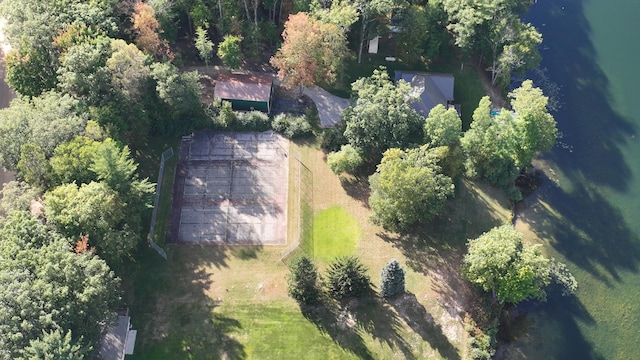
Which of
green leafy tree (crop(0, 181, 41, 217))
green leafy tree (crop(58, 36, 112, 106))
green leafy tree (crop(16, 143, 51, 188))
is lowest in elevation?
green leafy tree (crop(0, 181, 41, 217))

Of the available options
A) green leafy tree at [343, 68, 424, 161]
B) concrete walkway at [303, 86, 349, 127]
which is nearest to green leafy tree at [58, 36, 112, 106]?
concrete walkway at [303, 86, 349, 127]

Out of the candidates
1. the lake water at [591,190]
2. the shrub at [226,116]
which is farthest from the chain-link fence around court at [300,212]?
the lake water at [591,190]

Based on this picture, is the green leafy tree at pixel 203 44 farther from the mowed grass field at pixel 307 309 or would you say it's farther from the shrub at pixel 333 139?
the mowed grass field at pixel 307 309

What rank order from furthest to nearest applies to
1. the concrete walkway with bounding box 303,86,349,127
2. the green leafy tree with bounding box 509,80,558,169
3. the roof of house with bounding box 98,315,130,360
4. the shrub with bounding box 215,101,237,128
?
the concrete walkway with bounding box 303,86,349,127, the shrub with bounding box 215,101,237,128, the green leafy tree with bounding box 509,80,558,169, the roof of house with bounding box 98,315,130,360

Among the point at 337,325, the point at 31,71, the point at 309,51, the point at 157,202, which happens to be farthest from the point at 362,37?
the point at 31,71

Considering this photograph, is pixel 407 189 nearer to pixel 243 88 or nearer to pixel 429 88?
pixel 429 88

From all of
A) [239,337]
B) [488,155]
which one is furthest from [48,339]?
[488,155]

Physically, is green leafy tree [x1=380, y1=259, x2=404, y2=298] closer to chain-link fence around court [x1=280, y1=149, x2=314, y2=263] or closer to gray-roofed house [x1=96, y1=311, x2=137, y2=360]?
chain-link fence around court [x1=280, y1=149, x2=314, y2=263]
